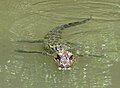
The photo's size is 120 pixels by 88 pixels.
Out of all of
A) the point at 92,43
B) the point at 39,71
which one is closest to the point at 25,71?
the point at 39,71

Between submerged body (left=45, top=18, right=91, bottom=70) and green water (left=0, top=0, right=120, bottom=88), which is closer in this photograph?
green water (left=0, top=0, right=120, bottom=88)

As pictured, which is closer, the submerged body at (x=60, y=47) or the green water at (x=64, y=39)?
the green water at (x=64, y=39)

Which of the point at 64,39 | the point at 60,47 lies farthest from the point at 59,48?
the point at 64,39

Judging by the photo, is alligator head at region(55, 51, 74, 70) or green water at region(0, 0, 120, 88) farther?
alligator head at region(55, 51, 74, 70)

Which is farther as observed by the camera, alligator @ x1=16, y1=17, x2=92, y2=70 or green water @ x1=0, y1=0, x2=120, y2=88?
alligator @ x1=16, y1=17, x2=92, y2=70

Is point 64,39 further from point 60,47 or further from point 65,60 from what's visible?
point 65,60
